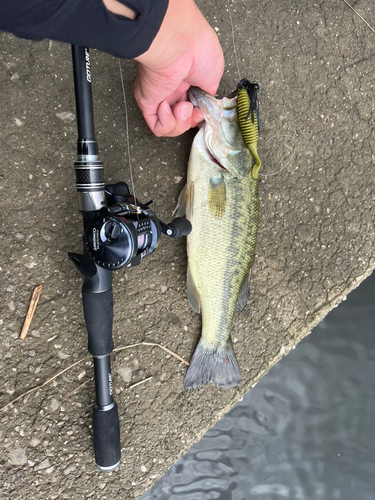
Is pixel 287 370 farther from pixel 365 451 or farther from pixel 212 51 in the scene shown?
pixel 212 51

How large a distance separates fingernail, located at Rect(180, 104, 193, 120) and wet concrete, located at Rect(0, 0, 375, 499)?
346 millimetres

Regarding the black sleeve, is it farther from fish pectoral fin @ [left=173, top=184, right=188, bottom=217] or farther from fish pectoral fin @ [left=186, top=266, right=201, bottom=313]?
fish pectoral fin @ [left=186, top=266, right=201, bottom=313]

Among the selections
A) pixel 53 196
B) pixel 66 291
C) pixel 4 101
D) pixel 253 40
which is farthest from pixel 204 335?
pixel 253 40

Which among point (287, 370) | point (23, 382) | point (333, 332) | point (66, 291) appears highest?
point (66, 291)

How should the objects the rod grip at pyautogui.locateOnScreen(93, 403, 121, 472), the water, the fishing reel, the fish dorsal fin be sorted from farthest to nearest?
the water
the fish dorsal fin
the rod grip at pyautogui.locateOnScreen(93, 403, 121, 472)
the fishing reel

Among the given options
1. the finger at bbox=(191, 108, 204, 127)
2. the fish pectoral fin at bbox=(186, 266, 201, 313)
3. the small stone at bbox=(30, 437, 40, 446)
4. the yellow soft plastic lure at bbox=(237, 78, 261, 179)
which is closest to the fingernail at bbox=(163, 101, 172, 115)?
the finger at bbox=(191, 108, 204, 127)

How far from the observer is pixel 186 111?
1.81m

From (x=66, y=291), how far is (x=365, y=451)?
294 centimetres

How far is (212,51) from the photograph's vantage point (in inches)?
65.1

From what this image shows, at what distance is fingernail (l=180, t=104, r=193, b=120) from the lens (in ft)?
5.88

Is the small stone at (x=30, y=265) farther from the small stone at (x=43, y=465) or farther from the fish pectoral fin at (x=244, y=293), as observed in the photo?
the fish pectoral fin at (x=244, y=293)

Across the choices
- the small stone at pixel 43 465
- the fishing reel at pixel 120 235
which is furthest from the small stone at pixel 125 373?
the fishing reel at pixel 120 235

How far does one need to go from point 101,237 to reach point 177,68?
852 mm

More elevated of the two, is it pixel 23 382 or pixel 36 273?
pixel 36 273
